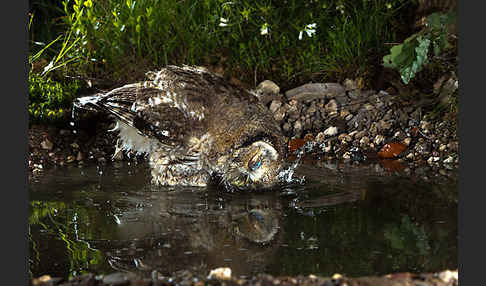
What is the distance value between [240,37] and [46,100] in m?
2.52

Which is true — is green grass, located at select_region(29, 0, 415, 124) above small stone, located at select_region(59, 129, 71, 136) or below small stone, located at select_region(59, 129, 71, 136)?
above

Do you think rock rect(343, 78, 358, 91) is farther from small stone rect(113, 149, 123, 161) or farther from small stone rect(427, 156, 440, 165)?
small stone rect(113, 149, 123, 161)

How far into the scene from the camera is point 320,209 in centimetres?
397

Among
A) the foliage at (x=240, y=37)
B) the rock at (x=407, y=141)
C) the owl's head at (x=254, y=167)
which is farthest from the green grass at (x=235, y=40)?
the owl's head at (x=254, y=167)

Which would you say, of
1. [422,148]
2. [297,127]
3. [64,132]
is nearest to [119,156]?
[64,132]

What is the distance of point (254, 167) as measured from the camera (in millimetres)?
4590

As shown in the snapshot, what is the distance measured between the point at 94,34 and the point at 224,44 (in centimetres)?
165

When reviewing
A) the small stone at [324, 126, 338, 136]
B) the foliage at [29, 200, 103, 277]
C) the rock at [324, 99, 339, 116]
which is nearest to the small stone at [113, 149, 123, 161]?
the foliage at [29, 200, 103, 277]

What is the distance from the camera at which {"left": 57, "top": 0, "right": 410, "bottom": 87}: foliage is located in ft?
22.2

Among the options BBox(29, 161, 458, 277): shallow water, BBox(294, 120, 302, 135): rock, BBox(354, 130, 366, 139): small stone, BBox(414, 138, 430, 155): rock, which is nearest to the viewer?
BBox(29, 161, 458, 277): shallow water

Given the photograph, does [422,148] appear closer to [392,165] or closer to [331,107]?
[392,165]

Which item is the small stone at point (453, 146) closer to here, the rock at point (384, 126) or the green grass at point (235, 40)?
the rock at point (384, 126)

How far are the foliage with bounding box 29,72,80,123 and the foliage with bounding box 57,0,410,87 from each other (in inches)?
24.9

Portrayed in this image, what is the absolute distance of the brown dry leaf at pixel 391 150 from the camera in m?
5.71
